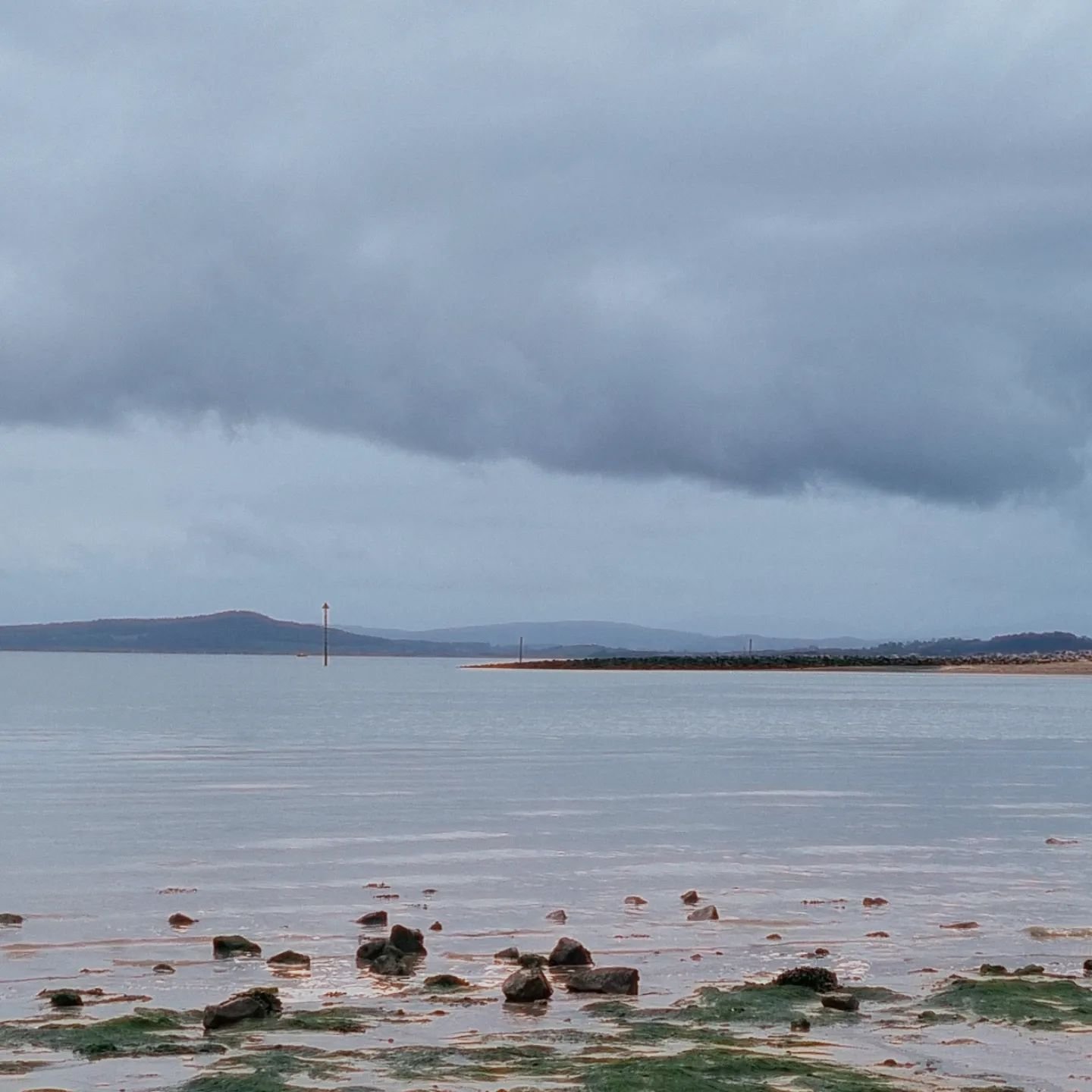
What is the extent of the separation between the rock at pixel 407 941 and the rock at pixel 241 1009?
289 cm

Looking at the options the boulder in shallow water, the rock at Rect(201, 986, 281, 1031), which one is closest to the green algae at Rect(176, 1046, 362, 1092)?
the rock at Rect(201, 986, 281, 1031)

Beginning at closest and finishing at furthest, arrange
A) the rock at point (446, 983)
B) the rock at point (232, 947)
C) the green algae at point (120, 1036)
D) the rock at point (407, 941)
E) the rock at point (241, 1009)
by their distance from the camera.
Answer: the green algae at point (120, 1036) → the rock at point (241, 1009) → the rock at point (446, 983) → the rock at point (407, 941) → the rock at point (232, 947)

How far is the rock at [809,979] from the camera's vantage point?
14758 mm

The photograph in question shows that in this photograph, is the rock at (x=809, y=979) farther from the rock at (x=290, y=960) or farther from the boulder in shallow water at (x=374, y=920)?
the boulder in shallow water at (x=374, y=920)

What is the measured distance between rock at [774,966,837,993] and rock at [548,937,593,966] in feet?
6.43

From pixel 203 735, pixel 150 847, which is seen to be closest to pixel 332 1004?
pixel 150 847

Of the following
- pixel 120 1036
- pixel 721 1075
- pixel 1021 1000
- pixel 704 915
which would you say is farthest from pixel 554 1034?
pixel 704 915

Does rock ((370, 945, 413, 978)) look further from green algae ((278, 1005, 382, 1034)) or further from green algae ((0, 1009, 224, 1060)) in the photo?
green algae ((0, 1009, 224, 1060))

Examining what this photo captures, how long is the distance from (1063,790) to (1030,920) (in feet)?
63.0

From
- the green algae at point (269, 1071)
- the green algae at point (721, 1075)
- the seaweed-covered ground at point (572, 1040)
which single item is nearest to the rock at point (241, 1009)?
the seaweed-covered ground at point (572, 1040)

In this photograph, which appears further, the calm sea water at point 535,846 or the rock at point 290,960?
the calm sea water at point 535,846

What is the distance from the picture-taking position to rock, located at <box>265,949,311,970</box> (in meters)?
16.0

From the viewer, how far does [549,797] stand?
3588 centimetres

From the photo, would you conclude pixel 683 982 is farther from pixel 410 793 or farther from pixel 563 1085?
pixel 410 793
